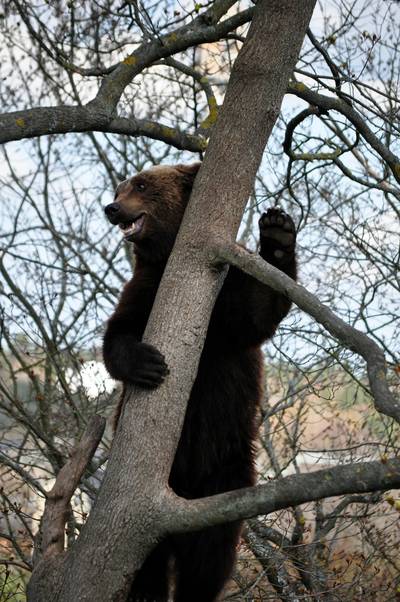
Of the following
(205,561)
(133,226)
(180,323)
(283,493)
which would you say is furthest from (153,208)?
(283,493)

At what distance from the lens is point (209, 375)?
18.7 ft

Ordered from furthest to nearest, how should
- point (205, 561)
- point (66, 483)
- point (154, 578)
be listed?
point (154, 578) → point (205, 561) → point (66, 483)

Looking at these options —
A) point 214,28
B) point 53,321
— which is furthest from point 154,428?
point 53,321

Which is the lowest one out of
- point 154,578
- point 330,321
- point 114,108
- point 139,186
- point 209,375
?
point 154,578

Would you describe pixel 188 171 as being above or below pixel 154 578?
above

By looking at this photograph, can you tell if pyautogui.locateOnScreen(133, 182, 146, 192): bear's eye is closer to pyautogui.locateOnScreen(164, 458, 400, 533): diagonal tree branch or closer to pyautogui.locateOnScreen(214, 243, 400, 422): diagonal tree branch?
pyautogui.locateOnScreen(214, 243, 400, 422): diagonal tree branch

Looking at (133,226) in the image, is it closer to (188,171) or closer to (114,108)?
(188,171)

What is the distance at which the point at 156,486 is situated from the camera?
4344mm

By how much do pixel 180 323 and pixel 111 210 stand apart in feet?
4.45

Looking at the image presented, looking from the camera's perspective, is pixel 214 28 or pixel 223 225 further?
pixel 214 28

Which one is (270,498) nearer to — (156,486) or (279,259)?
(156,486)

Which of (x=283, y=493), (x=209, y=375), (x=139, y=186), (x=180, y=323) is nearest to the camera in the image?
(x=283, y=493)

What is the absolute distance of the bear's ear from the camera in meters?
6.14

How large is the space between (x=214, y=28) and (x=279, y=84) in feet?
4.59
